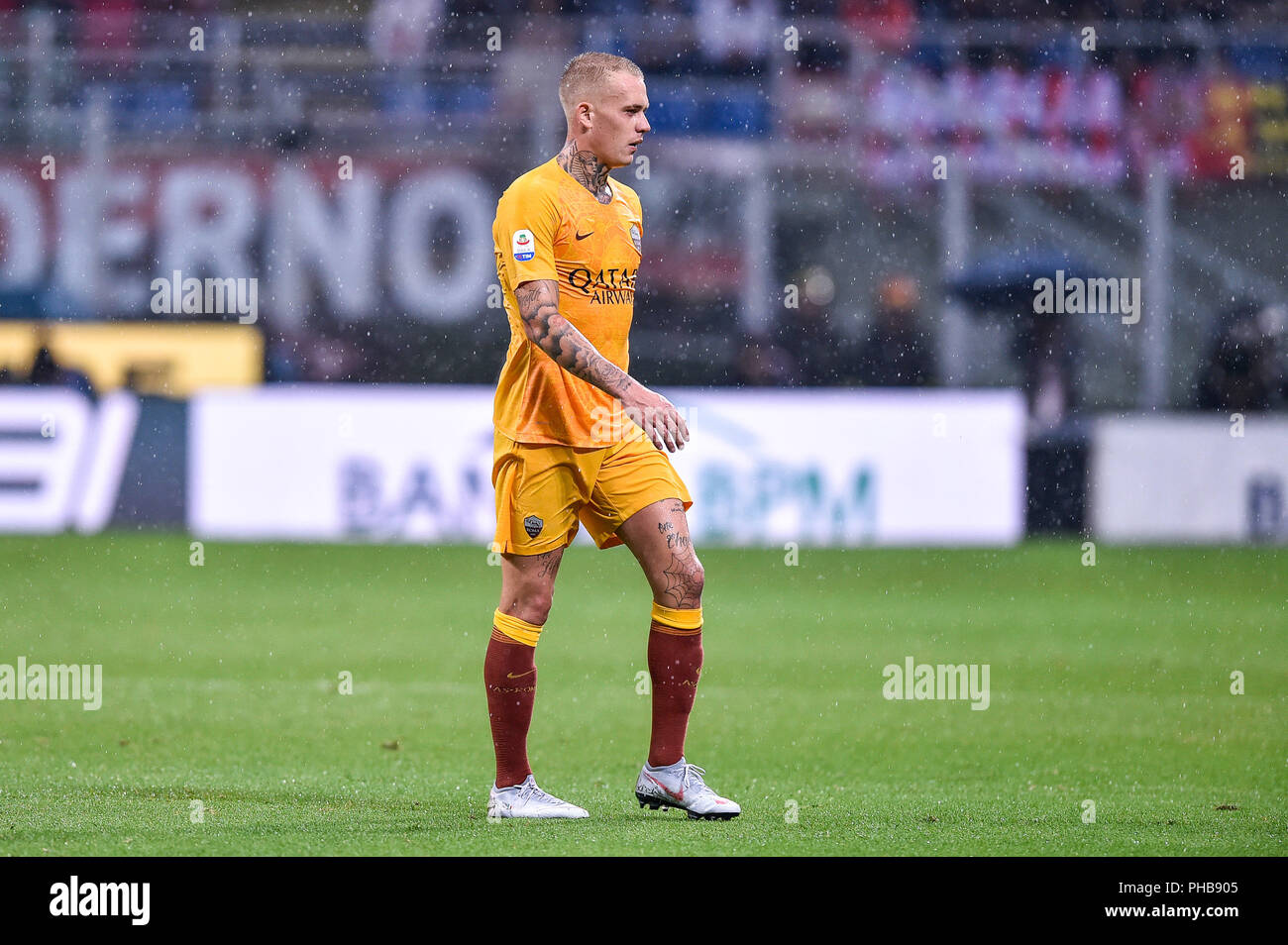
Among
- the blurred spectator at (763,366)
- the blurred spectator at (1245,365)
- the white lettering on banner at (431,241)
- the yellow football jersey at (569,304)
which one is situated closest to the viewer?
the yellow football jersey at (569,304)

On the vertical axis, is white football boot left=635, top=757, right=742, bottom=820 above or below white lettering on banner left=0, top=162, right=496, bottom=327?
below

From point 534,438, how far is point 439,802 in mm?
1091

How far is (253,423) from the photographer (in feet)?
43.6

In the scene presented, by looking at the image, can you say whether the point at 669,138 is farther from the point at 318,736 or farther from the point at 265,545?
the point at 318,736

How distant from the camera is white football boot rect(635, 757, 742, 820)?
478 cm

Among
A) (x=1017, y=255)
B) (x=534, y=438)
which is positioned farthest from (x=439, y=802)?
(x=1017, y=255)

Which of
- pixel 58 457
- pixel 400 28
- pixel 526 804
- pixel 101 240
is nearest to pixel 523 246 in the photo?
pixel 526 804

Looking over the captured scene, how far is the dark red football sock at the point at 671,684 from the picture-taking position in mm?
4891

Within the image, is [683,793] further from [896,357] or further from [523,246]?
[896,357]

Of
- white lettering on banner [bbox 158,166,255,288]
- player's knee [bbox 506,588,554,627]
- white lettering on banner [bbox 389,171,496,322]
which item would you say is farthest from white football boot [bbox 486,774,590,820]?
white lettering on banner [bbox 158,166,255,288]

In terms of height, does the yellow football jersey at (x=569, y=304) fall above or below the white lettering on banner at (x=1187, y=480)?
above

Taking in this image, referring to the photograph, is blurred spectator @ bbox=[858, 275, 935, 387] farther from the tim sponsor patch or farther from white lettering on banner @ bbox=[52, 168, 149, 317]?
the tim sponsor patch

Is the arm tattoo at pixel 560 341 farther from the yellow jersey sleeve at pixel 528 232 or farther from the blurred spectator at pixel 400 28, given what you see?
the blurred spectator at pixel 400 28

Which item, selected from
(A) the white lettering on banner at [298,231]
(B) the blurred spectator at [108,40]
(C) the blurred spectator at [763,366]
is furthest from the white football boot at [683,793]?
(B) the blurred spectator at [108,40]
